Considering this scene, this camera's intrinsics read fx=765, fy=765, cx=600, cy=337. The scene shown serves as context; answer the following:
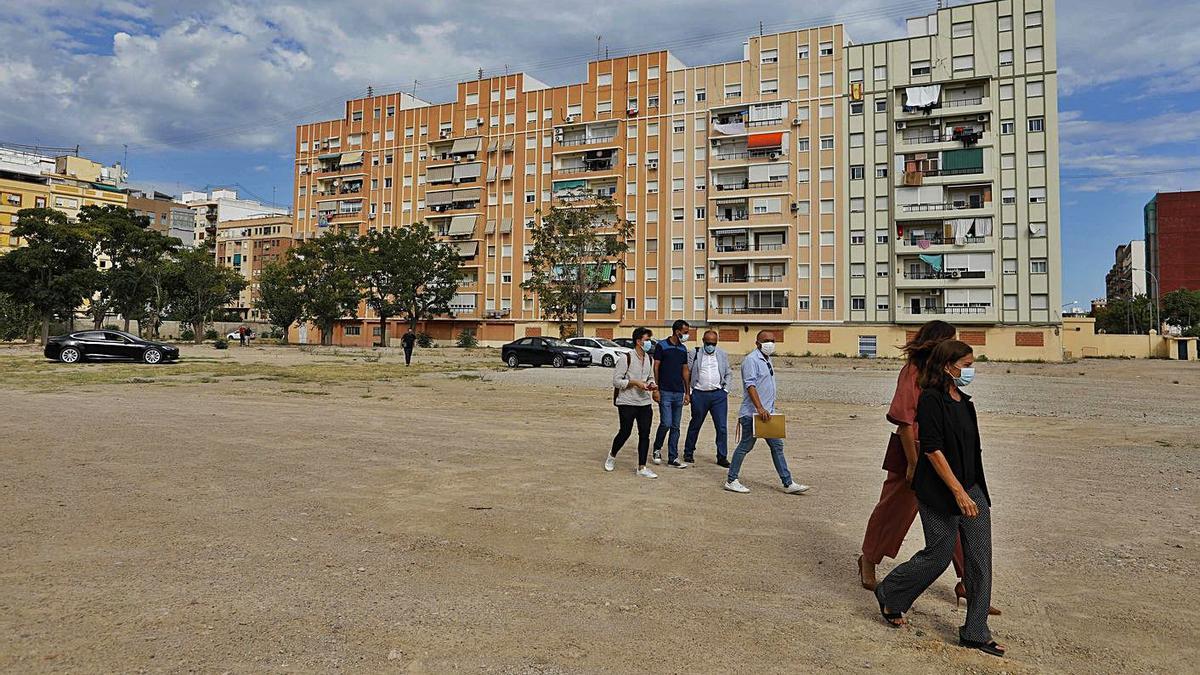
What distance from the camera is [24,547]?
565cm

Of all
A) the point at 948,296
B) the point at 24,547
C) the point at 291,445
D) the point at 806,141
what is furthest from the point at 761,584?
the point at 806,141

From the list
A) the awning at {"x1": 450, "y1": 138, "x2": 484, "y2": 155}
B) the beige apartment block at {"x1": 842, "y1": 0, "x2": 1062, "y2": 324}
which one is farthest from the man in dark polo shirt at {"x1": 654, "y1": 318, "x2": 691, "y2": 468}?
the awning at {"x1": 450, "y1": 138, "x2": 484, "y2": 155}

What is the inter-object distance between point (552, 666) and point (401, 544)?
2531mm

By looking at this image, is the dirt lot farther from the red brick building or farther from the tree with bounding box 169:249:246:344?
the red brick building

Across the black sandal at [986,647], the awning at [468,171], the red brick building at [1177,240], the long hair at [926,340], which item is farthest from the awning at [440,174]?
the red brick building at [1177,240]

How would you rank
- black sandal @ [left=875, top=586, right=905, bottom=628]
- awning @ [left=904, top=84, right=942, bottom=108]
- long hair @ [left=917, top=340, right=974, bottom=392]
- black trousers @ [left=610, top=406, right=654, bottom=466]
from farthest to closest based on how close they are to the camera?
1. awning @ [left=904, top=84, right=942, bottom=108]
2. black trousers @ [left=610, top=406, right=654, bottom=466]
3. black sandal @ [left=875, top=586, right=905, bottom=628]
4. long hair @ [left=917, top=340, right=974, bottom=392]

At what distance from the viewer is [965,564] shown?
14.2 ft

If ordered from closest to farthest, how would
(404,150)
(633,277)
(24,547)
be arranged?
1. (24,547)
2. (633,277)
3. (404,150)

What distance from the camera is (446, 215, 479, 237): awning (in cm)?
7388

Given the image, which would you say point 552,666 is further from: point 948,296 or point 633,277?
point 633,277

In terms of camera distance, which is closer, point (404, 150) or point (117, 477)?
point (117, 477)

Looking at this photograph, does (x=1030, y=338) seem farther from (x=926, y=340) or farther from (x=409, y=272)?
(x=926, y=340)

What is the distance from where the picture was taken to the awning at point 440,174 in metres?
75.0

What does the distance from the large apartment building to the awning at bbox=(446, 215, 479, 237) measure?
0.64ft
